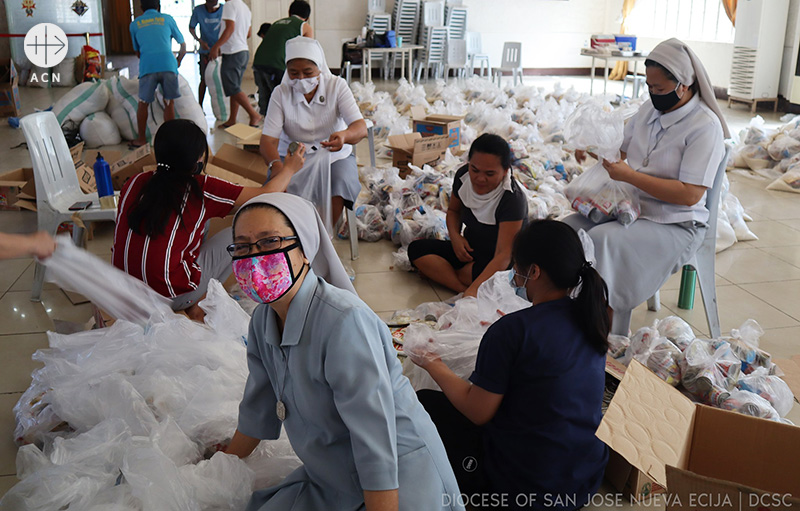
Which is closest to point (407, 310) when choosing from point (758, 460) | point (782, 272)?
point (758, 460)

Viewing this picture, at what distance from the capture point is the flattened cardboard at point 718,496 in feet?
3.98

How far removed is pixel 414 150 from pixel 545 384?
3.71 meters

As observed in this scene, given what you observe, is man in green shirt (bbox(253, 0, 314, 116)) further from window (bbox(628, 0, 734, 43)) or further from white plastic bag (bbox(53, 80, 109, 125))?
window (bbox(628, 0, 734, 43))

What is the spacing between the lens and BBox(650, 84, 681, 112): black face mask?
277cm

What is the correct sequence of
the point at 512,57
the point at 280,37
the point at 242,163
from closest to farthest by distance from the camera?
1. the point at 242,163
2. the point at 280,37
3. the point at 512,57

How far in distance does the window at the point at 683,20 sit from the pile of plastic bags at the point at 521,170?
4.54m

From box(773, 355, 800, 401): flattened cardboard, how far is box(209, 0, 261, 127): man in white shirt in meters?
6.08

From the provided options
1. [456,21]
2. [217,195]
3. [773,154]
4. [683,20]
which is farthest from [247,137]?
[683,20]

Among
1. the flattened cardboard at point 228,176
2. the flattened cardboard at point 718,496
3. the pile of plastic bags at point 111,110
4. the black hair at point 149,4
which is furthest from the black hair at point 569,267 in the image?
the black hair at point 149,4

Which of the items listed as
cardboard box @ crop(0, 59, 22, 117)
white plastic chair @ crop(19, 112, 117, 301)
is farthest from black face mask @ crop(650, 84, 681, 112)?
cardboard box @ crop(0, 59, 22, 117)

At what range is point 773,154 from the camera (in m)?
6.16

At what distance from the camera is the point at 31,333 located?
2994 mm

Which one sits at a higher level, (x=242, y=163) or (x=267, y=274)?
(x=267, y=274)

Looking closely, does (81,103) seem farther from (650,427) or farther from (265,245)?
(650,427)
